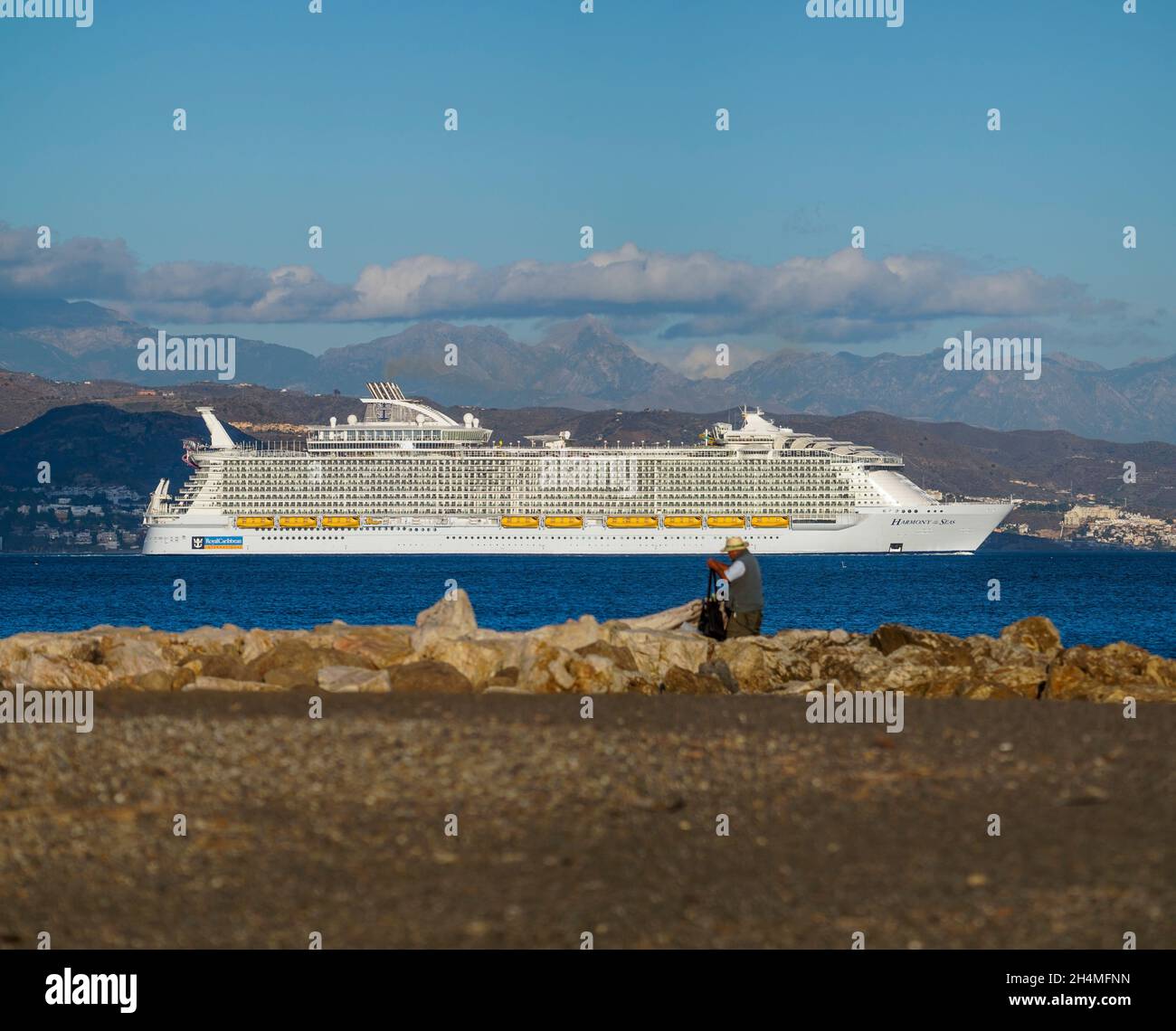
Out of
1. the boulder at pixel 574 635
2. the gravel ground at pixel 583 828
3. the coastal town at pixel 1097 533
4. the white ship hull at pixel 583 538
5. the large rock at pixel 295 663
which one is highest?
the coastal town at pixel 1097 533

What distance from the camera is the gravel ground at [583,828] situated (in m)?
7.15

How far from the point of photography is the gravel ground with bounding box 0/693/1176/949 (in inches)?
282

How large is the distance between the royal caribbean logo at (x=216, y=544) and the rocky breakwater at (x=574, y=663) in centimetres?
7840

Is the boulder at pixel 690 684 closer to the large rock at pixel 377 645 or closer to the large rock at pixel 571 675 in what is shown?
the large rock at pixel 571 675

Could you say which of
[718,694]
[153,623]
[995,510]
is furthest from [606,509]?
[718,694]

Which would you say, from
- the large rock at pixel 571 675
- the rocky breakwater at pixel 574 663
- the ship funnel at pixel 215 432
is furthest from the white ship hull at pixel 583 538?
the large rock at pixel 571 675

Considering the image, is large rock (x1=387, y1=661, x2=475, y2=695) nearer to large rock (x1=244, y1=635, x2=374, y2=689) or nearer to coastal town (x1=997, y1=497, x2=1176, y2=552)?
large rock (x1=244, y1=635, x2=374, y2=689)

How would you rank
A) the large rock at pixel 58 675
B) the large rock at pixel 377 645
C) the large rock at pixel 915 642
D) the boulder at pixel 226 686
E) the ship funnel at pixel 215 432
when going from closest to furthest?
the boulder at pixel 226 686, the large rock at pixel 58 675, the large rock at pixel 377 645, the large rock at pixel 915 642, the ship funnel at pixel 215 432

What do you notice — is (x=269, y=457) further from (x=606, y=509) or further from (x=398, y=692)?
(x=398, y=692)

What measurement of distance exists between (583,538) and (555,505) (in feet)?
8.09

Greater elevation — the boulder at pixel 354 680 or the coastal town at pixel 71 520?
the coastal town at pixel 71 520

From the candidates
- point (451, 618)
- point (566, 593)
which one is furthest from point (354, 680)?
point (566, 593)

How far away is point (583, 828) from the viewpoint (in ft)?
27.6

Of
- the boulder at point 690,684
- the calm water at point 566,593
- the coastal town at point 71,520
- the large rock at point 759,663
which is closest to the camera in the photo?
the boulder at point 690,684
